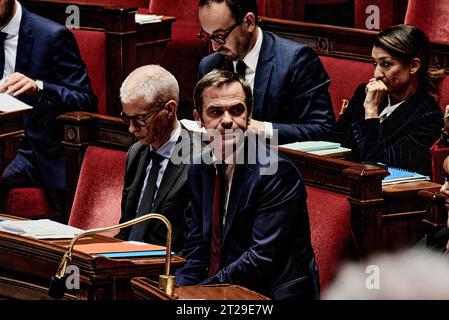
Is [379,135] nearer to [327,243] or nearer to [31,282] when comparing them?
[327,243]

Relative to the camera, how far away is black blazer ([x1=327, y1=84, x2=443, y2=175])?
249cm

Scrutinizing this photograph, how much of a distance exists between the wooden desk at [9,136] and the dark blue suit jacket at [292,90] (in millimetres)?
673

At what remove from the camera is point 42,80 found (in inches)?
119

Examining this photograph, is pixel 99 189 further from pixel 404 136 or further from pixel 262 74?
pixel 404 136

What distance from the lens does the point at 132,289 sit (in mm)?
1741

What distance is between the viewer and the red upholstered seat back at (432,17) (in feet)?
10.2

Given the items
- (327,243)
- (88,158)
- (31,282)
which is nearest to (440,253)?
(327,243)

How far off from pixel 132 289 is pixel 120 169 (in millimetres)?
879

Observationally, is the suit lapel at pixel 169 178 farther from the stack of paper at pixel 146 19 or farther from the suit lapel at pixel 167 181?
the stack of paper at pixel 146 19

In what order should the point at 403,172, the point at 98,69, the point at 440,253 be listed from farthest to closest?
the point at 98,69
the point at 403,172
the point at 440,253

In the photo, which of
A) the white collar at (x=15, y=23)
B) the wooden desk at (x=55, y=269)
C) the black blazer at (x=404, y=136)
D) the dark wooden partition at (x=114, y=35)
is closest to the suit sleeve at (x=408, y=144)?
the black blazer at (x=404, y=136)

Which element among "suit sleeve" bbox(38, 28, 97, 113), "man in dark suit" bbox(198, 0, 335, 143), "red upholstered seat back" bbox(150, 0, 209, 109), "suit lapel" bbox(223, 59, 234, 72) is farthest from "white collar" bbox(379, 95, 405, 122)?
"red upholstered seat back" bbox(150, 0, 209, 109)

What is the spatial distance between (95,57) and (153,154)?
1.00 metres

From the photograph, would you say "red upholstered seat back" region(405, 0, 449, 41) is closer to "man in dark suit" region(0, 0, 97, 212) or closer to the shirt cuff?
the shirt cuff
